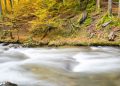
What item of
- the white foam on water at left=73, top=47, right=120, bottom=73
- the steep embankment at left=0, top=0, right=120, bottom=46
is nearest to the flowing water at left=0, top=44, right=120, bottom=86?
the white foam on water at left=73, top=47, right=120, bottom=73

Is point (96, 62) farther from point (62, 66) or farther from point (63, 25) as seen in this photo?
point (63, 25)

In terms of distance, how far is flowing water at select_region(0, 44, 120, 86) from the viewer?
1035 centimetres

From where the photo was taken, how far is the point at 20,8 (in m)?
21.0

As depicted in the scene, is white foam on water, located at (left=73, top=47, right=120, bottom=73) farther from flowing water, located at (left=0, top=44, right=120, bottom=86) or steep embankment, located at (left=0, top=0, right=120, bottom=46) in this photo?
steep embankment, located at (left=0, top=0, right=120, bottom=46)

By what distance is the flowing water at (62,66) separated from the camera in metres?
10.4

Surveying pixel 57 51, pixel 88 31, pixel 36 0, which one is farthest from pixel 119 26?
pixel 36 0

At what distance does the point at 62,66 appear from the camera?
13055mm

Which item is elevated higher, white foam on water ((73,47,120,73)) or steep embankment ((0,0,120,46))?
steep embankment ((0,0,120,46))

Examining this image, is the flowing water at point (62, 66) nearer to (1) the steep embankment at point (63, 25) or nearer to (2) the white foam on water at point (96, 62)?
(2) the white foam on water at point (96, 62)

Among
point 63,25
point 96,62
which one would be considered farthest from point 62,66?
point 63,25

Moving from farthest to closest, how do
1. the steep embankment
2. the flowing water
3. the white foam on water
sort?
the steep embankment, the white foam on water, the flowing water

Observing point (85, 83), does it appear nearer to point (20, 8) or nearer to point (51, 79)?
point (51, 79)

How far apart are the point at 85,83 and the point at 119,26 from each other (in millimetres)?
9059

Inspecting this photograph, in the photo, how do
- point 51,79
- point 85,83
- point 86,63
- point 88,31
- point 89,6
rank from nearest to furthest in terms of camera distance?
point 85,83
point 51,79
point 86,63
point 88,31
point 89,6
